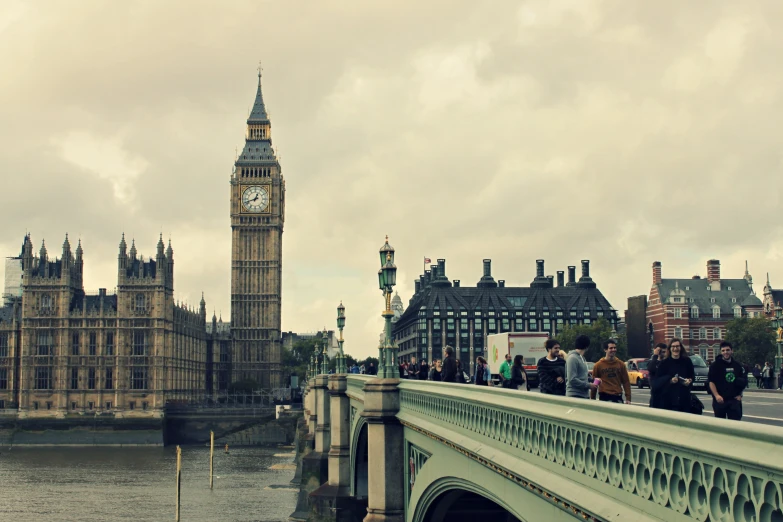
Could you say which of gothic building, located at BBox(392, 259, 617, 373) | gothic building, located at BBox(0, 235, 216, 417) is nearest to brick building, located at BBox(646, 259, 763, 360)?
gothic building, located at BBox(392, 259, 617, 373)

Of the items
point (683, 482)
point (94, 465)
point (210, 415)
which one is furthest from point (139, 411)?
point (683, 482)

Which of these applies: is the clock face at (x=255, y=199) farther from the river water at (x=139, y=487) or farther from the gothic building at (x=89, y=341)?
the river water at (x=139, y=487)

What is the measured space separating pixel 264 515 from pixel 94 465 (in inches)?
1493

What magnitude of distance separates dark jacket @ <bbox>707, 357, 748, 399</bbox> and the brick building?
334ft

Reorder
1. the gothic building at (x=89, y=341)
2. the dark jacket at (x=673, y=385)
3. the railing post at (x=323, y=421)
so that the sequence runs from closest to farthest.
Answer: the dark jacket at (x=673, y=385) < the railing post at (x=323, y=421) < the gothic building at (x=89, y=341)

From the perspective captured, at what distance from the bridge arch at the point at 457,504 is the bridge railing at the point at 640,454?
3.87 ft

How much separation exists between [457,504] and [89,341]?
11666 centimetres

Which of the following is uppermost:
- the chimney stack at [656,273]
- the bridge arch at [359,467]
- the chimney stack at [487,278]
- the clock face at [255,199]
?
the clock face at [255,199]

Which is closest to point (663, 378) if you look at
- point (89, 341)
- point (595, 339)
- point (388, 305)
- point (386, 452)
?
point (386, 452)

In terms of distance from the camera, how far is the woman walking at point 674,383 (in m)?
11.4

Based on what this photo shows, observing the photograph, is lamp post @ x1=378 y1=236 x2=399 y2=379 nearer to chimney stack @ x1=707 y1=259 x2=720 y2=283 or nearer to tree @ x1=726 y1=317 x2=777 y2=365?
tree @ x1=726 y1=317 x2=777 y2=365

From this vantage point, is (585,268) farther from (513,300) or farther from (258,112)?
(258,112)

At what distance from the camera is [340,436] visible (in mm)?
43906

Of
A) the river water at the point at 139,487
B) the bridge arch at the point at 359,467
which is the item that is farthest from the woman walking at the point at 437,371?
the river water at the point at 139,487
